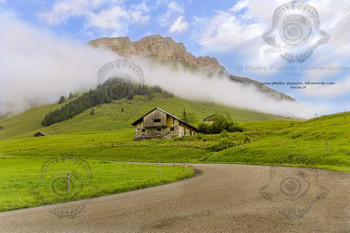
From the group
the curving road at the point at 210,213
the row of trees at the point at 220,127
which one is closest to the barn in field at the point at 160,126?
the row of trees at the point at 220,127

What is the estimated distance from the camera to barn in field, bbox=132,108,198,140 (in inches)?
3329

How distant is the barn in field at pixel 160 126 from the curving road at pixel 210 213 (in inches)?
2652

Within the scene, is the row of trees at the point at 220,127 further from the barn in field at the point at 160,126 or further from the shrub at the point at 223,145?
the shrub at the point at 223,145

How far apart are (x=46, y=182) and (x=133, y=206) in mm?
13989

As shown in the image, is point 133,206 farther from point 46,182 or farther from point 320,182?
point 46,182

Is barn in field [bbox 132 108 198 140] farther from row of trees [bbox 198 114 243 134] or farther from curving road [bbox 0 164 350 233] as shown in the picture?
curving road [bbox 0 164 350 233]

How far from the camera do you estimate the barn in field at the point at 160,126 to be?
84.6 metres

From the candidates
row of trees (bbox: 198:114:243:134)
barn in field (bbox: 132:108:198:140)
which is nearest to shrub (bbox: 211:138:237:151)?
barn in field (bbox: 132:108:198:140)

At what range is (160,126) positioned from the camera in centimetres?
8562

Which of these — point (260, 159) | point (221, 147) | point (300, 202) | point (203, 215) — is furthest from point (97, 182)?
point (221, 147)

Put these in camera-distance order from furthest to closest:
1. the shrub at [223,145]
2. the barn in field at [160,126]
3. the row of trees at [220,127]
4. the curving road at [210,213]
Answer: the row of trees at [220,127], the barn in field at [160,126], the shrub at [223,145], the curving road at [210,213]

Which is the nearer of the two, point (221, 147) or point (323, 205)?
point (323, 205)

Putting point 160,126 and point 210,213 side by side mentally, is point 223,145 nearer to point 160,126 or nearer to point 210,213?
point 160,126

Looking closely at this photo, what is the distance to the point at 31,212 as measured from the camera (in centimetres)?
1418
